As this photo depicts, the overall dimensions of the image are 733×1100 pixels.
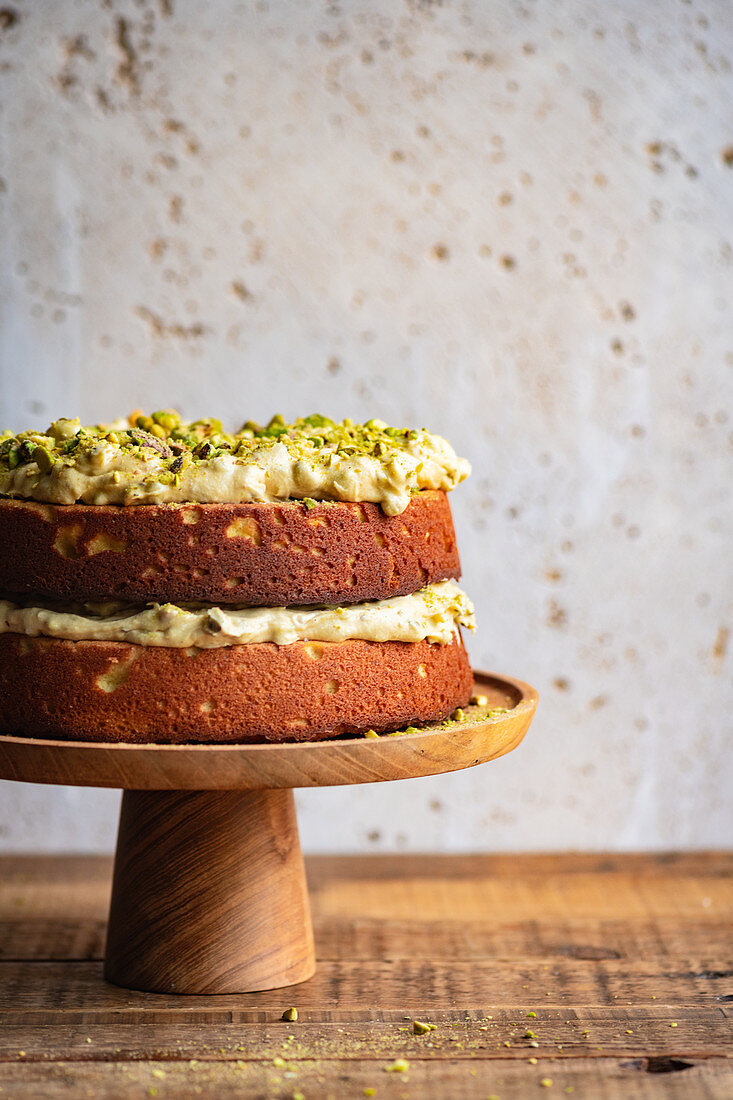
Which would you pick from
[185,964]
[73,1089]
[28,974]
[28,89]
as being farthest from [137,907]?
[28,89]

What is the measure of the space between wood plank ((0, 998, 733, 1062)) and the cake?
1.30 ft

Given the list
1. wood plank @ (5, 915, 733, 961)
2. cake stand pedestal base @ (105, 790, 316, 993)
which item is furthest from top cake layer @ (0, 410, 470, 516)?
wood plank @ (5, 915, 733, 961)

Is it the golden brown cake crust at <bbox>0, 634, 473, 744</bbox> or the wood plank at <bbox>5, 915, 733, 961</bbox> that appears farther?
the wood plank at <bbox>5, 915, 733, 961</bbox>

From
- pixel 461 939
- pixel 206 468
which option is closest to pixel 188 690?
pixel 206 468

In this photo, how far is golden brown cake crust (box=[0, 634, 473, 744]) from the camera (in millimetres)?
1438

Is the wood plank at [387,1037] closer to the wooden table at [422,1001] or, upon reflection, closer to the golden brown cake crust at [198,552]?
the wooden table at [422,1001]

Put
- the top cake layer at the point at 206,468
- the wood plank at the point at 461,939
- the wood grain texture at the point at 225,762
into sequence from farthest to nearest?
the wood plank at the point at 461,939
the top cake layer at the point at 206,468
the wood grain texture at the point at 225,762

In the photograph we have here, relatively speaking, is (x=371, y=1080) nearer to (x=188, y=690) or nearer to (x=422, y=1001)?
(x=422, y=1001)

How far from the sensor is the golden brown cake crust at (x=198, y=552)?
144 centimetres

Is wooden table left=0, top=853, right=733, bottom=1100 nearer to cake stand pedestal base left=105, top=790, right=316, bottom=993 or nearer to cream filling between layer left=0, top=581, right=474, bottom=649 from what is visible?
cake stand pedestal base left=105, top=790, right=316, bottom=993

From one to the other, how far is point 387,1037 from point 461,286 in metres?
1.68

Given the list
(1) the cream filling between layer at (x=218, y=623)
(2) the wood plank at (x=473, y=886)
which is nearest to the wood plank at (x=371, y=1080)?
(1) the cream filling between layer at (x=218, y=623)

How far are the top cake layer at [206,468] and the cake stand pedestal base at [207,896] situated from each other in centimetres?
47

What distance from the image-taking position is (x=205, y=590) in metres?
1.45
